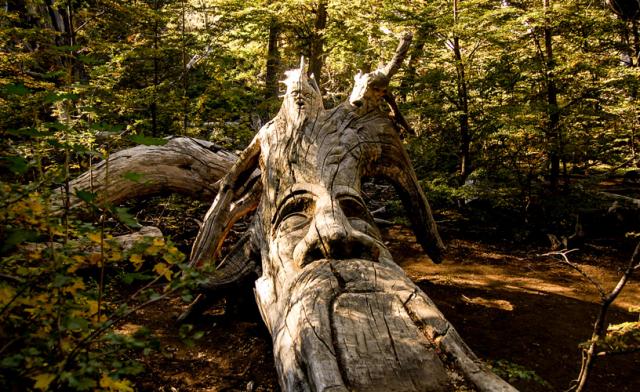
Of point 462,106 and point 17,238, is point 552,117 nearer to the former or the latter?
point 462,106

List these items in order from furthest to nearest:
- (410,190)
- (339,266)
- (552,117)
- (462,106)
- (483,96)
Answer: (483,96)
(462,106)
(552,117)
(410,190)
(339,266)

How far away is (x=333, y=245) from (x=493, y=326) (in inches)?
105

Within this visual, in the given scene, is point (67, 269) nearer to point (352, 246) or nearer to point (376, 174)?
point (352, 246)

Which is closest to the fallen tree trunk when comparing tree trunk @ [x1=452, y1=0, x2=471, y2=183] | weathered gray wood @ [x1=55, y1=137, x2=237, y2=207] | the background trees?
weathered gray wood @ [x1=55, y1=137, x2=237, y2=207]

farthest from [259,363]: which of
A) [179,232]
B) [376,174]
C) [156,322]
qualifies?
[179,232]

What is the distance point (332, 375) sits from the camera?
182cm

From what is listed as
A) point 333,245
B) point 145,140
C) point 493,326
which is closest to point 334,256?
point 333,245

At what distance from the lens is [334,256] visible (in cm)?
292

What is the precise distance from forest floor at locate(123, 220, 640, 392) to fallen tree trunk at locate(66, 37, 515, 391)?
22.0 inches

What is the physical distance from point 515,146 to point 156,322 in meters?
6.43

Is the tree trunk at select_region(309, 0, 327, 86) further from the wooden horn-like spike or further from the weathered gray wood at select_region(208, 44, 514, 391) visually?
the wooden horn-like spike

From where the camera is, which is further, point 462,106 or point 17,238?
point 462,106

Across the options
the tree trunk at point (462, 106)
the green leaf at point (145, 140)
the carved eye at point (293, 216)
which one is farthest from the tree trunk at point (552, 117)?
the green leaf at point (145, 140)

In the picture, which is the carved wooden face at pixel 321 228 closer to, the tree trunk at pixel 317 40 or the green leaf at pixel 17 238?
the green leaf at pixel 17 238
